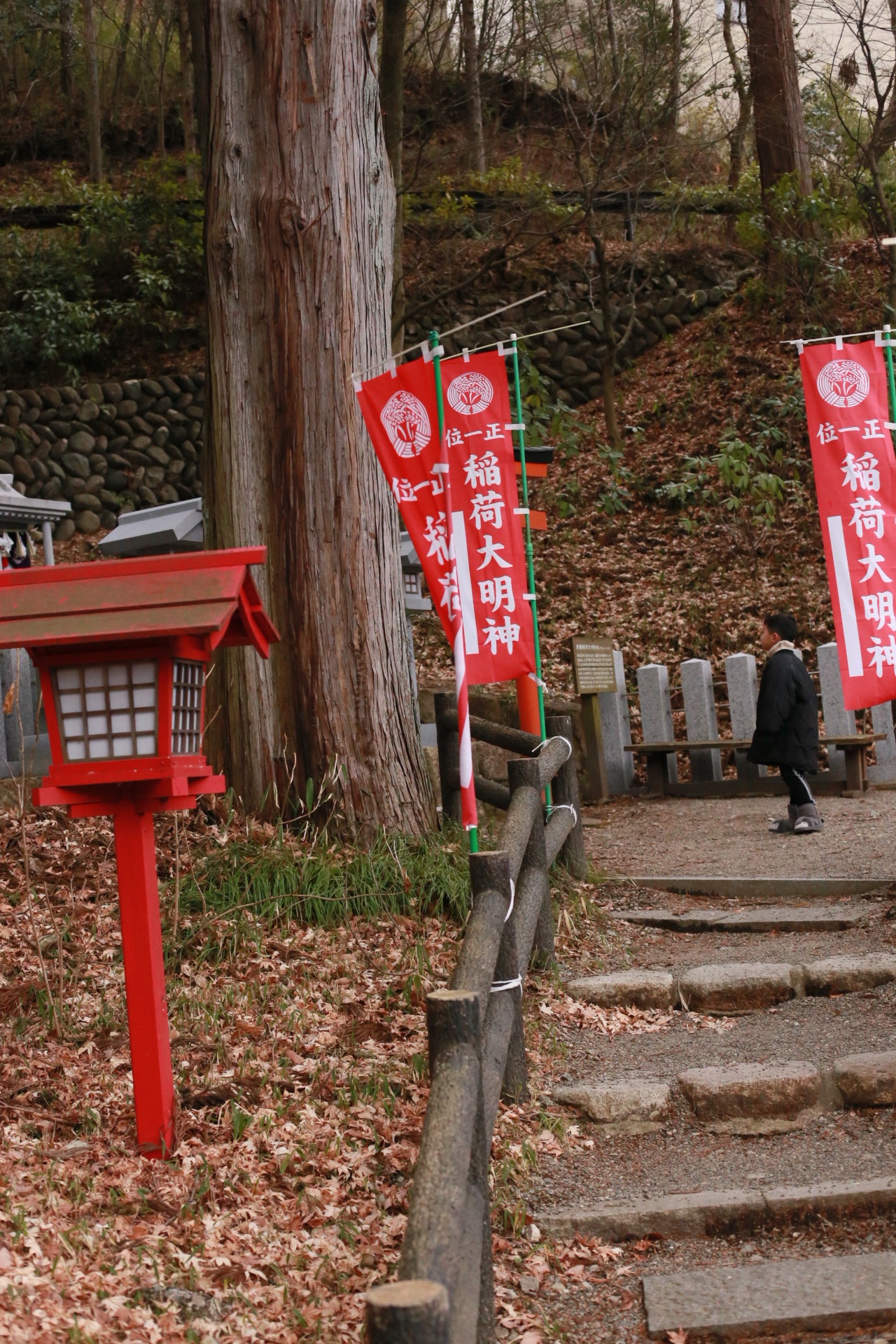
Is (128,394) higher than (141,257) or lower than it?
lower

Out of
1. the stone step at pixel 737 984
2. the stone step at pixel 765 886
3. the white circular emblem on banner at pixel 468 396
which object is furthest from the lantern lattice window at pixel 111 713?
the stone step at pixel 765 886

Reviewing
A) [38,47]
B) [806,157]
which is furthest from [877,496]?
[38,47]

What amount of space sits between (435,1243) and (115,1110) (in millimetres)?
2266

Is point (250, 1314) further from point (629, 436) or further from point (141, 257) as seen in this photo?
point (141, 257)

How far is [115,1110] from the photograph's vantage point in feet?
12.9

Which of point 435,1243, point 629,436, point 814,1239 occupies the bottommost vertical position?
point 814,1239

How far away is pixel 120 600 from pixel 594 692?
26.3ft

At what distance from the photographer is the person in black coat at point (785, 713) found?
8.68 m

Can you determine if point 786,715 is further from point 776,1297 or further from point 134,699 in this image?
point 134,699

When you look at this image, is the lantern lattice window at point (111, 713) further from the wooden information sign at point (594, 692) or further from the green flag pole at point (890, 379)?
the wooden information sign at point (594, 692)

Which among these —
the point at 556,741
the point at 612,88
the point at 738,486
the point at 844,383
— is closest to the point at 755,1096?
the point at 556,741

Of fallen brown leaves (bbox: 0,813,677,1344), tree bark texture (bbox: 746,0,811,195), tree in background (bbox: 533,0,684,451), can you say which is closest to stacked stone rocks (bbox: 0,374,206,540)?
tree in background (bbox: 533,0,684,451)

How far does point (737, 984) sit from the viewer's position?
206 inches

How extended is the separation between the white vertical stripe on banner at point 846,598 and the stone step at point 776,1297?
10.3ft
